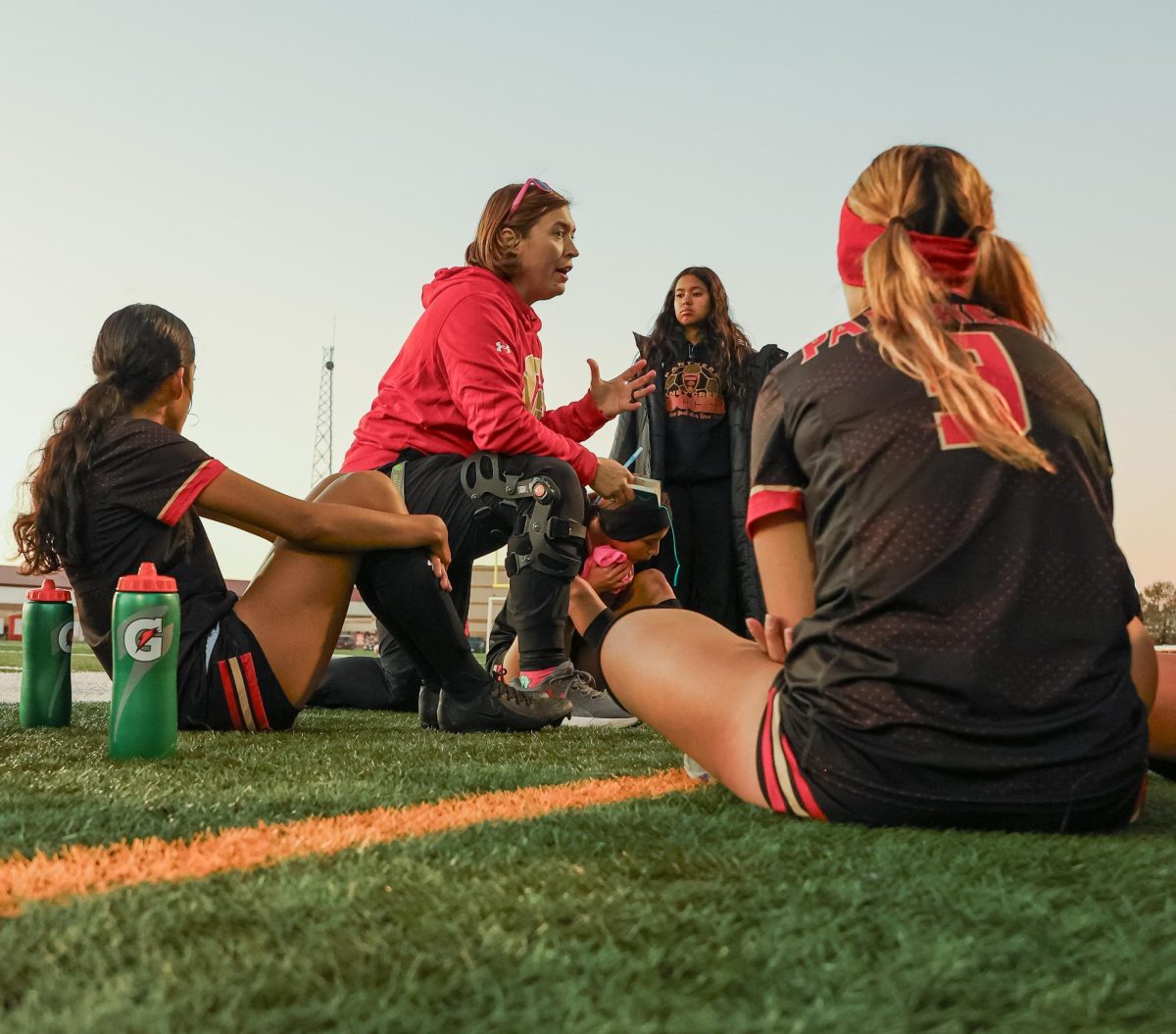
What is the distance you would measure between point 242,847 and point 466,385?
2385 mm

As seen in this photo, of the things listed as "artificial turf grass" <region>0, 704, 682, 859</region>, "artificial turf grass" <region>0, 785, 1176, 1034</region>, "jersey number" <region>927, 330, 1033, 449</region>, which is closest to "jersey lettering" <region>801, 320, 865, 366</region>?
"jersey number" <region>927, 330, 1033, 449</region>

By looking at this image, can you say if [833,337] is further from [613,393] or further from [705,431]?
[705,431]

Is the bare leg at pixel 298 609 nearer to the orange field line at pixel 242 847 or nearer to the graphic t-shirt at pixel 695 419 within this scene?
the orange field line at pixel 242 847

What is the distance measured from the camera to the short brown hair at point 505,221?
396 centimetres

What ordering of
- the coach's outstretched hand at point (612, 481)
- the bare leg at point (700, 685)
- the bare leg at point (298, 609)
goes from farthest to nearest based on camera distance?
the coach's outstretched hand at point (612, 481), the bare leg at point (298, 609), the bare leg at point (700, 685)

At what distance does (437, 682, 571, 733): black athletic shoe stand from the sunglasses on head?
169 cm

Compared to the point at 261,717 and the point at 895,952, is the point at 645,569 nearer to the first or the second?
the point at 261,717

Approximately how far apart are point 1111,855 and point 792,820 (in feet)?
1.32

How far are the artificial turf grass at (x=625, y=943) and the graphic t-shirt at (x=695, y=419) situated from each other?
4495mm

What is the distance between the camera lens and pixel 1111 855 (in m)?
1.33

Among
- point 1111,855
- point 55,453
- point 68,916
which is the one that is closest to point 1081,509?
point 1111,855

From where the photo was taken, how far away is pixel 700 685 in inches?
67.2

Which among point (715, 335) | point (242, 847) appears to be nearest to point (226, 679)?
point (242, 847)

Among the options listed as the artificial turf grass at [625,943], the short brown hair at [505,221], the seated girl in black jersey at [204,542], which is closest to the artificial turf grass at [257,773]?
the seated girl in black jersey at [204,542]
